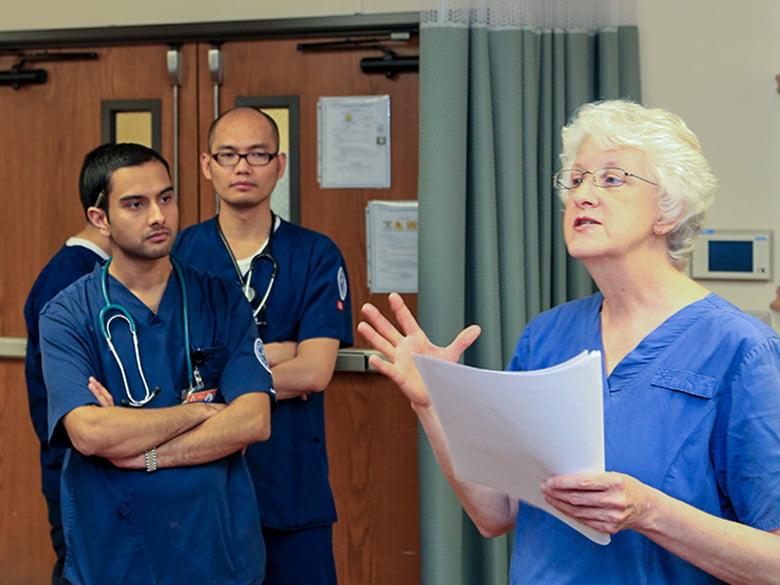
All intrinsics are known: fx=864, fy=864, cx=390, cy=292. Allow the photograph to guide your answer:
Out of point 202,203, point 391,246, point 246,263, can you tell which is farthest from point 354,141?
point 246,263

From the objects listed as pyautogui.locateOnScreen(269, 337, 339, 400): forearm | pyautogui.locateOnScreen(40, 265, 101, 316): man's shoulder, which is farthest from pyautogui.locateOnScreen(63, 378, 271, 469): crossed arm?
pyautogui.locateOnScreen(269, 337, 339, 400): forearm

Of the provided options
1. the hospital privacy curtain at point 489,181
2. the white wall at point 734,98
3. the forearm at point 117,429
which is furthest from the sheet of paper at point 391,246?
the forearm at point 117,429

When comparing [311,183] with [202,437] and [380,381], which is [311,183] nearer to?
[380,381]

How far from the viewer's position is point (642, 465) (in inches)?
47.0

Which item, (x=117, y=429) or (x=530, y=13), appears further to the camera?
(x=530, y=13)

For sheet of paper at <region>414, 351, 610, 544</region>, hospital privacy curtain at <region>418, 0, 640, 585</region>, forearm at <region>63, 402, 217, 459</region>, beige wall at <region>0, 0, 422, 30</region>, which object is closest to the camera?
sheet of paper at <region>414, 351, 610, 544</region>

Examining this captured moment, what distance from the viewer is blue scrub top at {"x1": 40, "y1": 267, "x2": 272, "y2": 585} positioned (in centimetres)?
164

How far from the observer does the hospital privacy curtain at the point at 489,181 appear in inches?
97.1

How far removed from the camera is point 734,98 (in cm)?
256

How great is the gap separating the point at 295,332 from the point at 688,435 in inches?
47.9

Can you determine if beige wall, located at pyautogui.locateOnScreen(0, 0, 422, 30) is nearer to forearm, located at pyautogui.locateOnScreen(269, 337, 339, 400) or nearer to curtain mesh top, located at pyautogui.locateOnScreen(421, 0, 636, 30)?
curtain mesh top, located at pyautogui.locateOnScreen(421, 0, 636, 30)

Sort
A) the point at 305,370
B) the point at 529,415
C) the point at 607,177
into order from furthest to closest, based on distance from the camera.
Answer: the point at 305,370 → the point at 607,177 → the point at 529,415

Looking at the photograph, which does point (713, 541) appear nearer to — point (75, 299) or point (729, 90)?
point (75, 299)

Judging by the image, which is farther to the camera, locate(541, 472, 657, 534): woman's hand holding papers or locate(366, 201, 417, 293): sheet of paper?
locate(366, 201, 417, 293): sheet of paper
